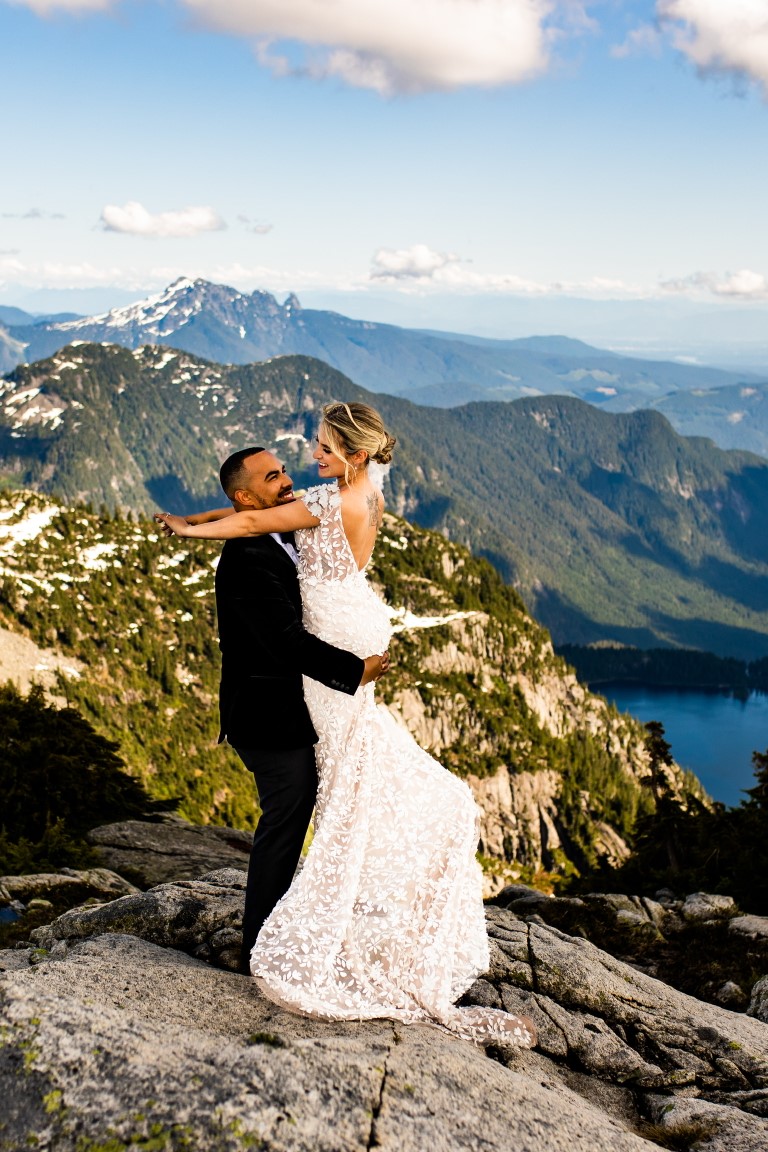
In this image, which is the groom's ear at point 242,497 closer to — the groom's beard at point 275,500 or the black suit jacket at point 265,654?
the groom's beard at point 275,500

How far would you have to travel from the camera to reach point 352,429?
1056cm

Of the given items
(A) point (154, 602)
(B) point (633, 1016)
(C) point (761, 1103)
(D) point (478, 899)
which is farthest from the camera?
(A) point (154, 602)

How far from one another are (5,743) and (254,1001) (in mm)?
24605

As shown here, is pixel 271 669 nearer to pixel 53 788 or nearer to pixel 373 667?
pixel 373 667

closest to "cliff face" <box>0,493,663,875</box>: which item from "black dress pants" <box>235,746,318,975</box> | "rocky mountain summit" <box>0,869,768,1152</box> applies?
"rocky mountain summit" <box>0,869,768,1152</box>

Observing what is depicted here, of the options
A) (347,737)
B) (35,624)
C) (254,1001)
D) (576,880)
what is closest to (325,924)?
(254,1001)

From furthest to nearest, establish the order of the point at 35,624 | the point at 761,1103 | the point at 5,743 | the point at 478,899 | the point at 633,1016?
the point at 35,624 → the point at 5,743 → the point at 633,1016 → the point at 478,899 → the point at 761,1103

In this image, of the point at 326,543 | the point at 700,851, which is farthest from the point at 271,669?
the point at 700,851

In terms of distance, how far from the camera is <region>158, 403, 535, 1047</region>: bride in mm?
10484

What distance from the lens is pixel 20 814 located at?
91.4 feet

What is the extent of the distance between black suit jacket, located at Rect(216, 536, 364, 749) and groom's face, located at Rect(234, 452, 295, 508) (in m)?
0.55

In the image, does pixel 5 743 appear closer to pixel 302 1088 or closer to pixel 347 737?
pixel 347 737

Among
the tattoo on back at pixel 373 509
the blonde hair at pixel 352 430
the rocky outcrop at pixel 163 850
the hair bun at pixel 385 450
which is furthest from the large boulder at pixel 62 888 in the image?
the blonde hair at pixel 352 430

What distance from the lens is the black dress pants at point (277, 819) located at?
10.6 meters
